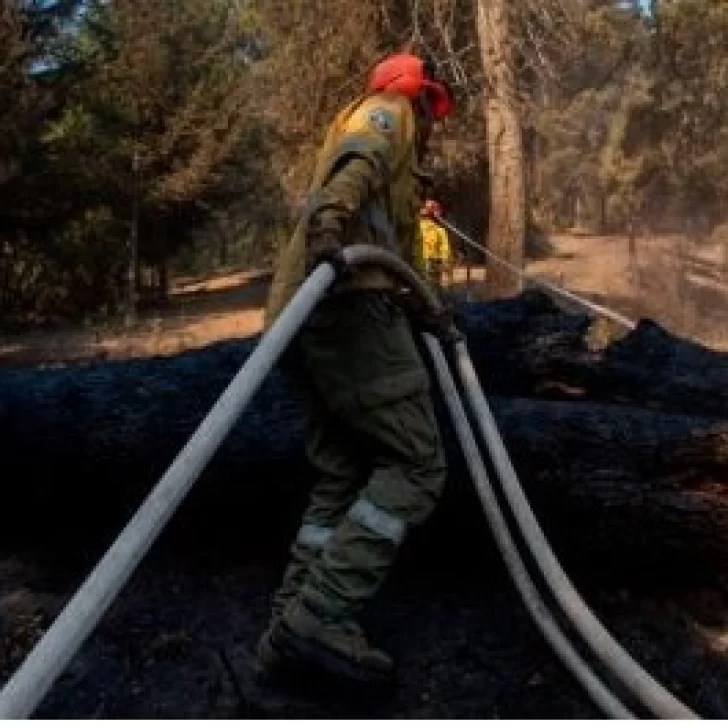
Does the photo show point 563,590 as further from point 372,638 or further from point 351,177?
point 351,177

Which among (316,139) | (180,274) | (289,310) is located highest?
(316,139)

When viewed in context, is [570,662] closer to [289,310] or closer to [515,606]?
[515,606]

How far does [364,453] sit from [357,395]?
33cm

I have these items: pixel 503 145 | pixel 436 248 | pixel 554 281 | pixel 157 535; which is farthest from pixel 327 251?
pixel 554 281

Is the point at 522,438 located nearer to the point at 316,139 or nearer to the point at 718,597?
the point at 718,597

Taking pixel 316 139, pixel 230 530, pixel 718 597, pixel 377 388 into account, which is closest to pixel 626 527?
pixel 718 597

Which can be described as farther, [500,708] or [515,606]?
[515,606]

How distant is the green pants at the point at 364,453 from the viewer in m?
3.21

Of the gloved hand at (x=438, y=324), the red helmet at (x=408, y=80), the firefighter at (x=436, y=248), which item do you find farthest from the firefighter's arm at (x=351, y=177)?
the firefighter at (x=436, y=248)

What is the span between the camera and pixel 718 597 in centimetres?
402

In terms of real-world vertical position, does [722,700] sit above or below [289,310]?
below

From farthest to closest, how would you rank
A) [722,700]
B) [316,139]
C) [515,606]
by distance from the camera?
1. [316,139]
2. [515,606]
3. [722,700]

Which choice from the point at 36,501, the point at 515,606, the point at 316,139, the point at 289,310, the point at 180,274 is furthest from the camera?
the point at 180,274

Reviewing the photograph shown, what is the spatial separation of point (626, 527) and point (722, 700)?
2.82 feet
